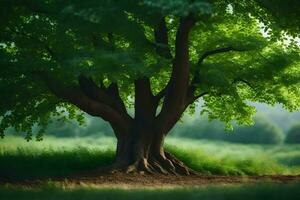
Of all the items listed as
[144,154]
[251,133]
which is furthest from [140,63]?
[251,133]

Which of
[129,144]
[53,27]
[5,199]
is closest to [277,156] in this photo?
[129,144]

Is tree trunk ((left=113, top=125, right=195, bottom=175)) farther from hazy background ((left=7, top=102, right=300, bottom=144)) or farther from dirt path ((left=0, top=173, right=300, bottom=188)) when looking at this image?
hazy background ((left=7, top=102, right=300, bottom=144))

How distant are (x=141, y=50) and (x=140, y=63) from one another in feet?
7.97

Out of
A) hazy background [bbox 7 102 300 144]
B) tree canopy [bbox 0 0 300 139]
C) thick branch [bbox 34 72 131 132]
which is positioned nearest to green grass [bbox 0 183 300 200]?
tree canopy [bbox 0 0 300 139]

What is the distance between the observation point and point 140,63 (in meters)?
15.7

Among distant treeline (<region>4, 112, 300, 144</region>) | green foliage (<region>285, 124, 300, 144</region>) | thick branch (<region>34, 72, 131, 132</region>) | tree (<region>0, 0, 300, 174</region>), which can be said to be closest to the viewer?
tree (<region>0, 0, 300, 174</region>)

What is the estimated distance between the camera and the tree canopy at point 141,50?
50.9 ft

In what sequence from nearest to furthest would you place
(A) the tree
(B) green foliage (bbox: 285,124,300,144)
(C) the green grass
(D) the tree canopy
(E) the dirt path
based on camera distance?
(C) the green grass → (D) the tree canopy → (A) the tree → (E) the dirt path → (B) green foliage (bbox: 285,124,300,144)

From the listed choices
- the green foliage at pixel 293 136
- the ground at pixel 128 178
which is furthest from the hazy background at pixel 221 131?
the ground at pixel 128 178

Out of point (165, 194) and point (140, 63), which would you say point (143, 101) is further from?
point (165, 194)

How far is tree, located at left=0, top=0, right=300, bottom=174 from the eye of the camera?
52.0 ft

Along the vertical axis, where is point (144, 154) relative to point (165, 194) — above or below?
above

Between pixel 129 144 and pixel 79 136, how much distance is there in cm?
2468

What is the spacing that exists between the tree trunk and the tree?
4cm
